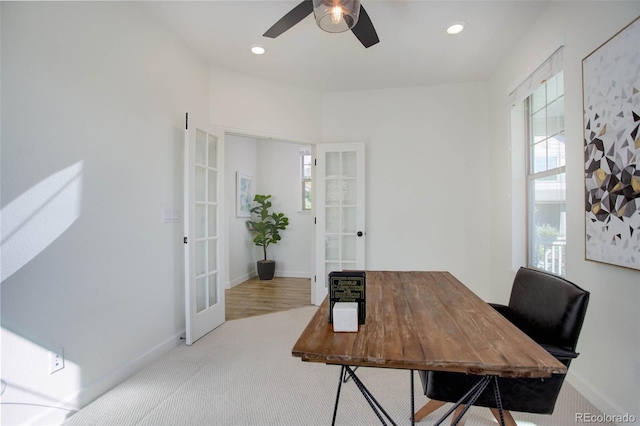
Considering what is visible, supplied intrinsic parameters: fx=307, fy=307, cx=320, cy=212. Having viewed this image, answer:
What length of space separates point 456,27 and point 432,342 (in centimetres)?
262

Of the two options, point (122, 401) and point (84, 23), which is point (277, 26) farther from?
point (122, 401)

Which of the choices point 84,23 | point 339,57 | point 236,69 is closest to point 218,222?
point 236,69

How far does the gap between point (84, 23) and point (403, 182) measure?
3.27 meters

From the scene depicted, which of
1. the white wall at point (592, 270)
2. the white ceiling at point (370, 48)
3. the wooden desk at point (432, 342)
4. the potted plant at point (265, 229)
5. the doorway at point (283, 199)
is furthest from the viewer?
the doorway at point (283, 199)

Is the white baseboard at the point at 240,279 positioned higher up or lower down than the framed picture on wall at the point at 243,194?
lower down

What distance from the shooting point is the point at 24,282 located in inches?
61.4

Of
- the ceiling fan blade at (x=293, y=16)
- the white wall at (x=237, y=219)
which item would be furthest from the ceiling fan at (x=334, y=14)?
the white wall at (x=237, y=219)

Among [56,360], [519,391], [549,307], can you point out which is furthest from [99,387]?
[549,307]

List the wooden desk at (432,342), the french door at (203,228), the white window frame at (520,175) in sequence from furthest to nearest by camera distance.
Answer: the white window frame at (520,175)
the french door at (203,228)
the wooden desk at (432,342)

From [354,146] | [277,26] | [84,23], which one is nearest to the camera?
[84,23]

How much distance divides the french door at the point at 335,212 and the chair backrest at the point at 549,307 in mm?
2299

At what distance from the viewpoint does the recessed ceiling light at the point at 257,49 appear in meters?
2.85

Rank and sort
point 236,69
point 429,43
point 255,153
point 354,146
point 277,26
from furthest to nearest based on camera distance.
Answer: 1. point 255,153
2. point 354,146
3. point 236,69
4. point 429,43
5. point 277,26

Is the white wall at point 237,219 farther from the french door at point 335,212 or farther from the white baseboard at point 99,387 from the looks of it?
the white baseboard at point 99,387
